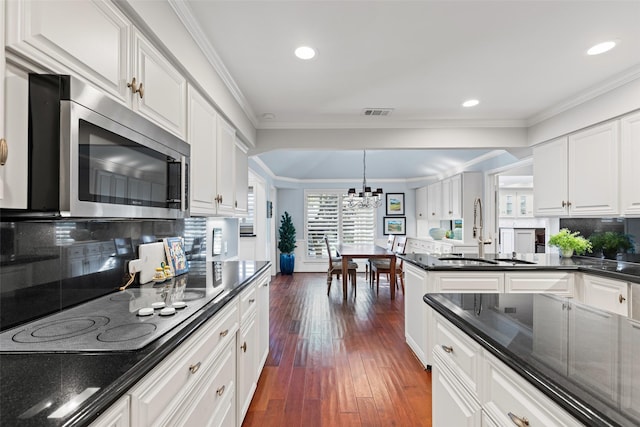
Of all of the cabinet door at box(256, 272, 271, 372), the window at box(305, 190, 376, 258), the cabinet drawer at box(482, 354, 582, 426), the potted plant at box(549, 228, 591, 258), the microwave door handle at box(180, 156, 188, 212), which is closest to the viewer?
the cabinet drawer at box(482, 354, 582, 426)

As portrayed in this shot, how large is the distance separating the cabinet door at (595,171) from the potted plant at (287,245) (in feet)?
17.7

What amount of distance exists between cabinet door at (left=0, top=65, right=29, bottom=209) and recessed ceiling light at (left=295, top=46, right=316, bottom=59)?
1.62 meters

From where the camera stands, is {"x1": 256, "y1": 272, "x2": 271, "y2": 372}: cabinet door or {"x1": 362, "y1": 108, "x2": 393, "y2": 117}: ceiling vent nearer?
{"x1": 256, "y1": 272, "x2": 271, "y2": 372}: cabinet door

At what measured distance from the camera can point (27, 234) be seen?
116cm

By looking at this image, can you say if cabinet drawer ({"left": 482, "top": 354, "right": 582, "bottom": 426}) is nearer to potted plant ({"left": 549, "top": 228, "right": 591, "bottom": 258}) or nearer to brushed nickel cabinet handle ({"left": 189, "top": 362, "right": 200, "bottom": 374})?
brushed nickel cabinet handle ({"left": 189, "top": 362, "right": 200, "bottom": 374})

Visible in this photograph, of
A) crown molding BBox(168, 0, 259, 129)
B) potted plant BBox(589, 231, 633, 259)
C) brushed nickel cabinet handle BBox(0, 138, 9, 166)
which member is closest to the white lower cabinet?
brushed nickel cabinet handle BBox(0, 138, 9, 166)

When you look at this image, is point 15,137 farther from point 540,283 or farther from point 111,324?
point 540,283

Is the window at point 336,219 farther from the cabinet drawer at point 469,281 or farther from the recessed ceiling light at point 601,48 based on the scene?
the recessed ceiling light at point 601,48

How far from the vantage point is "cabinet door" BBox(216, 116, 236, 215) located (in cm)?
236

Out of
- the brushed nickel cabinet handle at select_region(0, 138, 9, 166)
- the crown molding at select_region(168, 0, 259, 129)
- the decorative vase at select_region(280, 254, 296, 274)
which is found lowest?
the decorative vase at select_region(280, 254, 296, 274)

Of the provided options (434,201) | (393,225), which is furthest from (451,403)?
(393,225)

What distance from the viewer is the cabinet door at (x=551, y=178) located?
3193 mm

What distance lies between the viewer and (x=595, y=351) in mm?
870

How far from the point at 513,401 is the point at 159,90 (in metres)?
1.90
